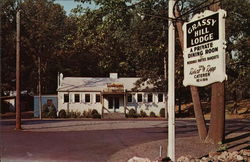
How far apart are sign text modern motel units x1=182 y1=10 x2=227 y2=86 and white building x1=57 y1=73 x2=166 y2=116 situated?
107 ft

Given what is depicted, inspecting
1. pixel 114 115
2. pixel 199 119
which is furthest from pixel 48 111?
pixel 199 119

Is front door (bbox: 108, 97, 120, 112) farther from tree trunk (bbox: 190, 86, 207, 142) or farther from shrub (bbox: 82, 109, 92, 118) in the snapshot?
tree trunk (bbox: 190, 86, 207, 142)

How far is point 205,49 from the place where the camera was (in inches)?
343

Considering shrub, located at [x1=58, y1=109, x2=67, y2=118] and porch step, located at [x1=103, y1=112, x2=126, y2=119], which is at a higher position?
shrub, located at [x1=58, y1=109, x2=67, y2=118]

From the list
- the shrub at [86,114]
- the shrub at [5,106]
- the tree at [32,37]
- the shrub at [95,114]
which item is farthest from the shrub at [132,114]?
the shrub at [5,106]

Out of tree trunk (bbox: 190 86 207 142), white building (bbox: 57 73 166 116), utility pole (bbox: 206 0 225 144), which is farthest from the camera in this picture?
white building (bbox: 57 73 166 116)

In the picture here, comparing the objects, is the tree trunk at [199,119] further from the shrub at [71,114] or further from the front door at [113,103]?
the front door at [113,103]

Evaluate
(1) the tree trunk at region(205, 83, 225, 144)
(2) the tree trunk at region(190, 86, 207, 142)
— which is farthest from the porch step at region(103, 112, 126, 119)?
(1) the tree trunk at region(205, 83, 225, 144)

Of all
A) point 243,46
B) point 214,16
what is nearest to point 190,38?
point 214,16

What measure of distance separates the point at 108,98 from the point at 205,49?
3458cm

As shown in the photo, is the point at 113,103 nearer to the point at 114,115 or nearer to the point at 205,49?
the point at 114,115

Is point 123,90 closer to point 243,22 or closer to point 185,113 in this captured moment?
point 185,113

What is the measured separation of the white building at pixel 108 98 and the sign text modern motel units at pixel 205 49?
107 feet

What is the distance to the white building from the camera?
41906 millimetres
